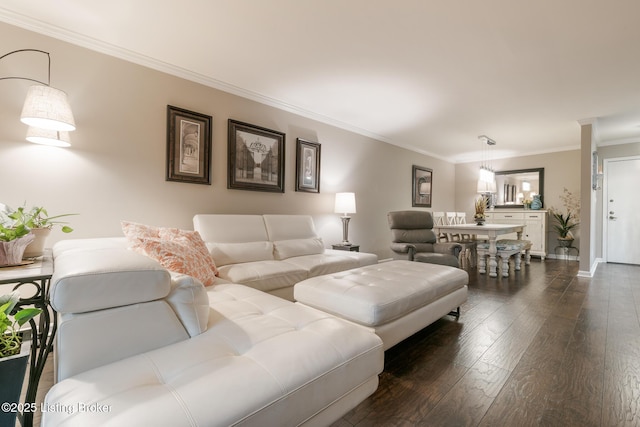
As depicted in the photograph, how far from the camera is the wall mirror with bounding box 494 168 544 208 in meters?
6.21

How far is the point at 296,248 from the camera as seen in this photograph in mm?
3174

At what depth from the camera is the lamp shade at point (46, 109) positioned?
1725mm

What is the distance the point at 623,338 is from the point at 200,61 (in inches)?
164

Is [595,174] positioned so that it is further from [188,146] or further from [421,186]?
[188,146]

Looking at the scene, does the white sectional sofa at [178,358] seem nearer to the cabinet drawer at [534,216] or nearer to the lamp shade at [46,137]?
the lamp shade at [46,137]

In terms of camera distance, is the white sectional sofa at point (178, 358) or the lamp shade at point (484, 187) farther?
the lamp shade at point (484, 187)

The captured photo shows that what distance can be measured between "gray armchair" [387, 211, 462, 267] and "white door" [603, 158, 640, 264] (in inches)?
155

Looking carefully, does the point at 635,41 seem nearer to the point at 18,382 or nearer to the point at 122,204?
the point at 18,382

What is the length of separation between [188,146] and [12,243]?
1724 millimetres

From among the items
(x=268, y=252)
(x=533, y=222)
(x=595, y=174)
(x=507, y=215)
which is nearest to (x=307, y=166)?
(x=268, y=252)

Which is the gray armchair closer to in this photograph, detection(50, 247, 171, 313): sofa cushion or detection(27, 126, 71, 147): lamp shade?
detection(50, 247, 171, 313): sofa cushion

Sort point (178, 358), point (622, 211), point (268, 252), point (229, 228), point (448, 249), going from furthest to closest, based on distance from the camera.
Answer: point (622, 211), point (448, 249), point (268, 252), point (229, 228), point (178, 358)

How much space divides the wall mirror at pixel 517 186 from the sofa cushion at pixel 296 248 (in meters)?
5.27

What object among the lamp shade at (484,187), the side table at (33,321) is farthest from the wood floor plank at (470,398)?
the lamp shade at (484,187)
